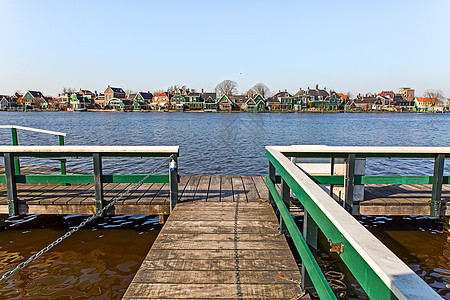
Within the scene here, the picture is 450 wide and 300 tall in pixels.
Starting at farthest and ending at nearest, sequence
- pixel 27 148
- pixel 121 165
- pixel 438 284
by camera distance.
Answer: pixel 121 165, pixel 27 148, pixel 438 284

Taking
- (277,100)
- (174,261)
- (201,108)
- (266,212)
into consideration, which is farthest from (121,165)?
(277,100)

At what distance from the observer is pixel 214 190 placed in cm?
709

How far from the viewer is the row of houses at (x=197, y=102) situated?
110 meters

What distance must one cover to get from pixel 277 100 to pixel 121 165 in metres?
102

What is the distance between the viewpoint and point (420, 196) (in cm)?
663

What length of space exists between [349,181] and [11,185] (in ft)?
19.8

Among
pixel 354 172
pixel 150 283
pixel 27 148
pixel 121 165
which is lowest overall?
pixel 121 165

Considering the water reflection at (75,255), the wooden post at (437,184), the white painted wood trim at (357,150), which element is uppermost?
the white painted wood trim at (357,150)

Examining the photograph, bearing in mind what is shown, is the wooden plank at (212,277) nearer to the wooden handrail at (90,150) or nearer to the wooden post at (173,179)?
the wooden post at (173,179)

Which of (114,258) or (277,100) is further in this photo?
(277,100)

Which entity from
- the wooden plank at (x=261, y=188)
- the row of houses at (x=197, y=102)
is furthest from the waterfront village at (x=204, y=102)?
the wooden plank at (x=261, y=188)

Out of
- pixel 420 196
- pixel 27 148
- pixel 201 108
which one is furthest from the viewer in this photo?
pixel 201 108

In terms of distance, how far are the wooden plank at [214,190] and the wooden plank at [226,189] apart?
0.08 meters

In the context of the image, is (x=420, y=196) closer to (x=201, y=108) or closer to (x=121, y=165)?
(x=121, y=165)
